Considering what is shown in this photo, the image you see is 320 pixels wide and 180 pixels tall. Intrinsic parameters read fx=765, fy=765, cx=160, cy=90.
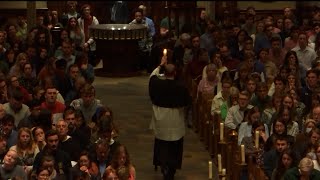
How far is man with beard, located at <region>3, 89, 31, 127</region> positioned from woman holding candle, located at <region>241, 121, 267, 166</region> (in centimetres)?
260

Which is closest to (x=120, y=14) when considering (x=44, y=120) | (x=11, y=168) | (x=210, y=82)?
(x=210, y=82)

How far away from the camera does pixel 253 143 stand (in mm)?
8492

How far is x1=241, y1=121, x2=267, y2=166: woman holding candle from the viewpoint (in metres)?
8.01

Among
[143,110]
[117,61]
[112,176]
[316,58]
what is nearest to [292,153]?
[112,176]

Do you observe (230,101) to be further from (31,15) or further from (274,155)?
(31,15)

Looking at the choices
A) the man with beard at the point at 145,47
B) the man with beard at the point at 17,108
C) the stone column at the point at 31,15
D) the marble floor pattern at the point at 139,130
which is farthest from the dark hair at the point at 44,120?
the man with beard at the point at 145,47

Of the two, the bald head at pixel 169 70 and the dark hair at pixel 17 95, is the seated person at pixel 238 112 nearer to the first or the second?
the bald head at pixel 169 70

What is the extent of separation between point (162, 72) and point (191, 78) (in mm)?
3030

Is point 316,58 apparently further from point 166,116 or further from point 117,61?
point 117,61

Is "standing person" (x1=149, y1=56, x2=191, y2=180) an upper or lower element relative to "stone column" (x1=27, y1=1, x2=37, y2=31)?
lower

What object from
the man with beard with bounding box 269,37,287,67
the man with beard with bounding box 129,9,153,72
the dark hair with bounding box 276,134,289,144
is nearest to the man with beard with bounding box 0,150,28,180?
the dark hair with bounding box 276,134,289,144

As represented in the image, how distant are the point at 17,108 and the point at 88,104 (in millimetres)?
923

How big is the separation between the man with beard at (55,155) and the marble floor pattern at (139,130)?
2.08 metres

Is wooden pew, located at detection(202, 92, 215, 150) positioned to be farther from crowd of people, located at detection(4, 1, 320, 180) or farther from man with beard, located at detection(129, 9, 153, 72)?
man with beard, located at detection(129, 9, 153, 72)
